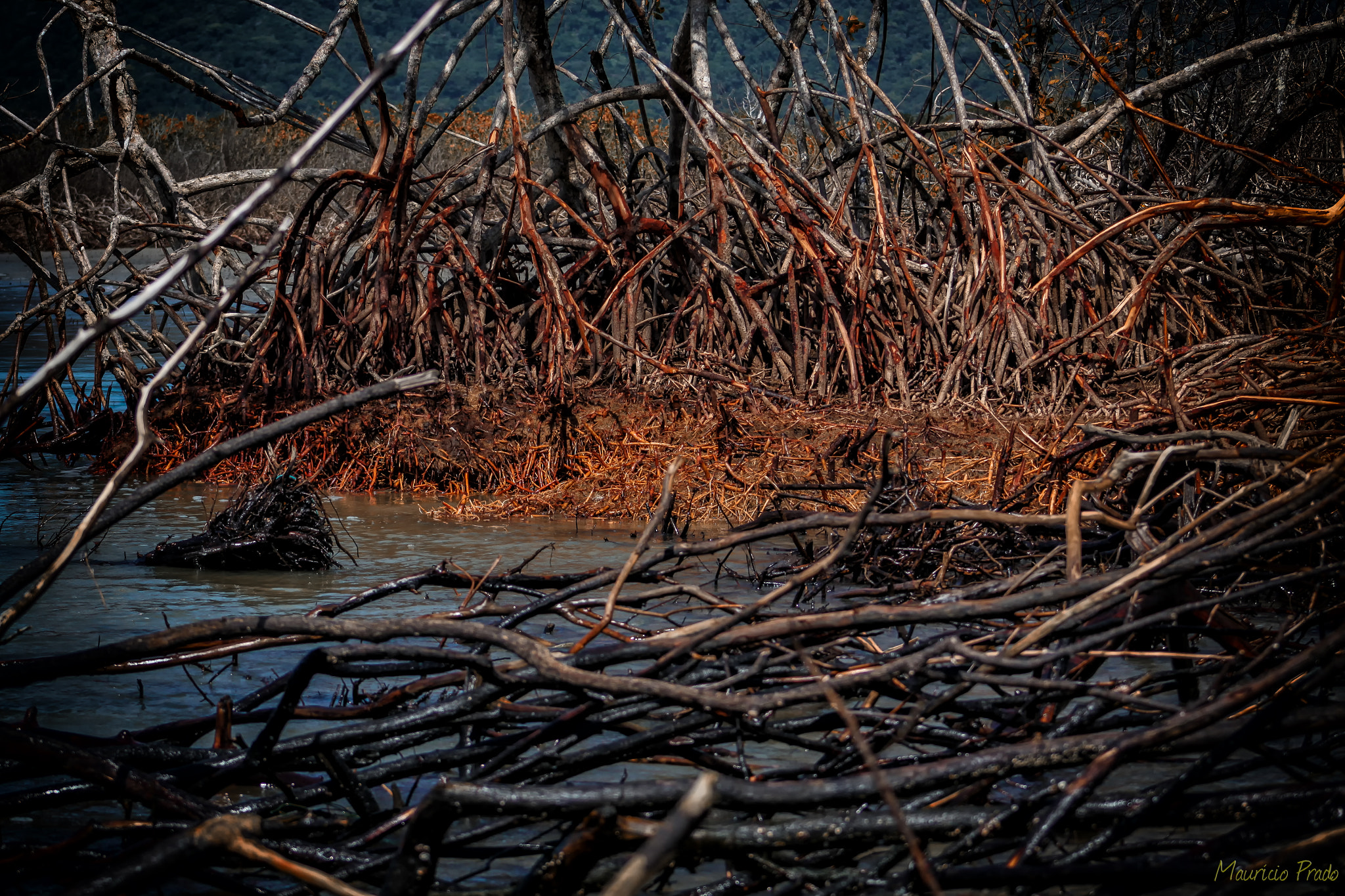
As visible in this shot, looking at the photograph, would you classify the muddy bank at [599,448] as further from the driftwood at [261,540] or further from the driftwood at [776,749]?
the driftwood at [776,749]

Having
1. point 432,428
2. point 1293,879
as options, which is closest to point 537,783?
point 1293,879

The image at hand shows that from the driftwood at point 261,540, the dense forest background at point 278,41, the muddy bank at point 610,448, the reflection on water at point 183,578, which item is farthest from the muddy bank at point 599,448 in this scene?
the dense forest background at point 278,41

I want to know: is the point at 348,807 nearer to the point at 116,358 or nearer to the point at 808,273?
the point at 808,273

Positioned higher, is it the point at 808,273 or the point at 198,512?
the point at 808,273

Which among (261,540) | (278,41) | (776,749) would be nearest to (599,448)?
(261,540)

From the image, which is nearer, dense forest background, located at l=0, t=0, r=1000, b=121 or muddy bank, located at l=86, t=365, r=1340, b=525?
muddy bank, located at l=86, t=365, r=1340, b=525

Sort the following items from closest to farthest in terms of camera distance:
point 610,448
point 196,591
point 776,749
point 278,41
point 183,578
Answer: point 776,749 → point 196,591 → point 183,578 → point 610,448 → point 278,41

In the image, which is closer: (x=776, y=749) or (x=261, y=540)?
(x=776, y=749)

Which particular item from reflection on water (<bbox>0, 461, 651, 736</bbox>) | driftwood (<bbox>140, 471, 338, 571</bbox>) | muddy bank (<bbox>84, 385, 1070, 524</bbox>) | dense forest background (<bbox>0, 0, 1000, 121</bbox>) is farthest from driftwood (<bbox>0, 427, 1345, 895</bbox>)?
dense forest background (<bbox>0, 0, 1000, 121</bbox>)

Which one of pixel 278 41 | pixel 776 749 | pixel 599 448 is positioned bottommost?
pixel 776 749

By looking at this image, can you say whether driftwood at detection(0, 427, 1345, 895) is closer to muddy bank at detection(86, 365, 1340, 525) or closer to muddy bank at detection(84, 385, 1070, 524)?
muddy bank at detection(86, 365, 1340, 525)

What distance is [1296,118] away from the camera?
16.6ft

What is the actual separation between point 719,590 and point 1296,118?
3638mm

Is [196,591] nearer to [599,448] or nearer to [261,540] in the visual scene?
[261,540]
